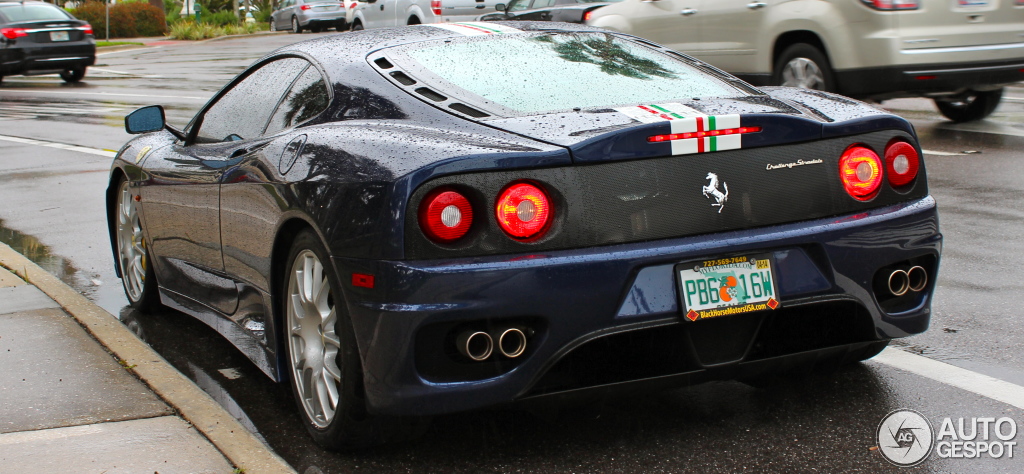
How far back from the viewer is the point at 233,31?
42.8 metres

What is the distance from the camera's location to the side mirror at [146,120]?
16.8 feet

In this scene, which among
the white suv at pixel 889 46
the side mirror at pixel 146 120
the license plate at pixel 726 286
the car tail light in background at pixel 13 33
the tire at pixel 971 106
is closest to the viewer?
the license plate at pixel 726 286

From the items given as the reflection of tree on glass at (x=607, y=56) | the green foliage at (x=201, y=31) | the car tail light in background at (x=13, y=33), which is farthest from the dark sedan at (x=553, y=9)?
the green foliage at (x=201, y=31)

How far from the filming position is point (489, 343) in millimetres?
3084

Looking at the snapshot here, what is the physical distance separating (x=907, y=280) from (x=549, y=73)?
4.43 feet

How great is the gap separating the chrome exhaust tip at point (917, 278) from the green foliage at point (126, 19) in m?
45.2

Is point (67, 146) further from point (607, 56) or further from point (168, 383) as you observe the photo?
point (607, 56)

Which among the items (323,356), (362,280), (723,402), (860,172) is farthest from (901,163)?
(323,356)

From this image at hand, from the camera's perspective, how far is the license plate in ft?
10.3

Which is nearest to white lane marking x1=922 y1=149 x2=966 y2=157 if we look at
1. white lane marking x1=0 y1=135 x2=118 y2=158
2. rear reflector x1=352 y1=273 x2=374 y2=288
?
rear reflector x1=352 y1=273 x2=374 y2=288

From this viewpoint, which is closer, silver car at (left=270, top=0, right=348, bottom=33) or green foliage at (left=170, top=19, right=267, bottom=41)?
silver car at (left=270, top=0, right=348, bottom=33)

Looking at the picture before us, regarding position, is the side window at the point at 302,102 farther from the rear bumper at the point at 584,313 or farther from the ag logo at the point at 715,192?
the ag logo at the point at 715,192

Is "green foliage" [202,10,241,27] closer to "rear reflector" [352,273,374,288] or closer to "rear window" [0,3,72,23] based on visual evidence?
"rear window" [0,3,72,23]

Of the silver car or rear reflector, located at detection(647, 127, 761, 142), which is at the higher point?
the silver car
